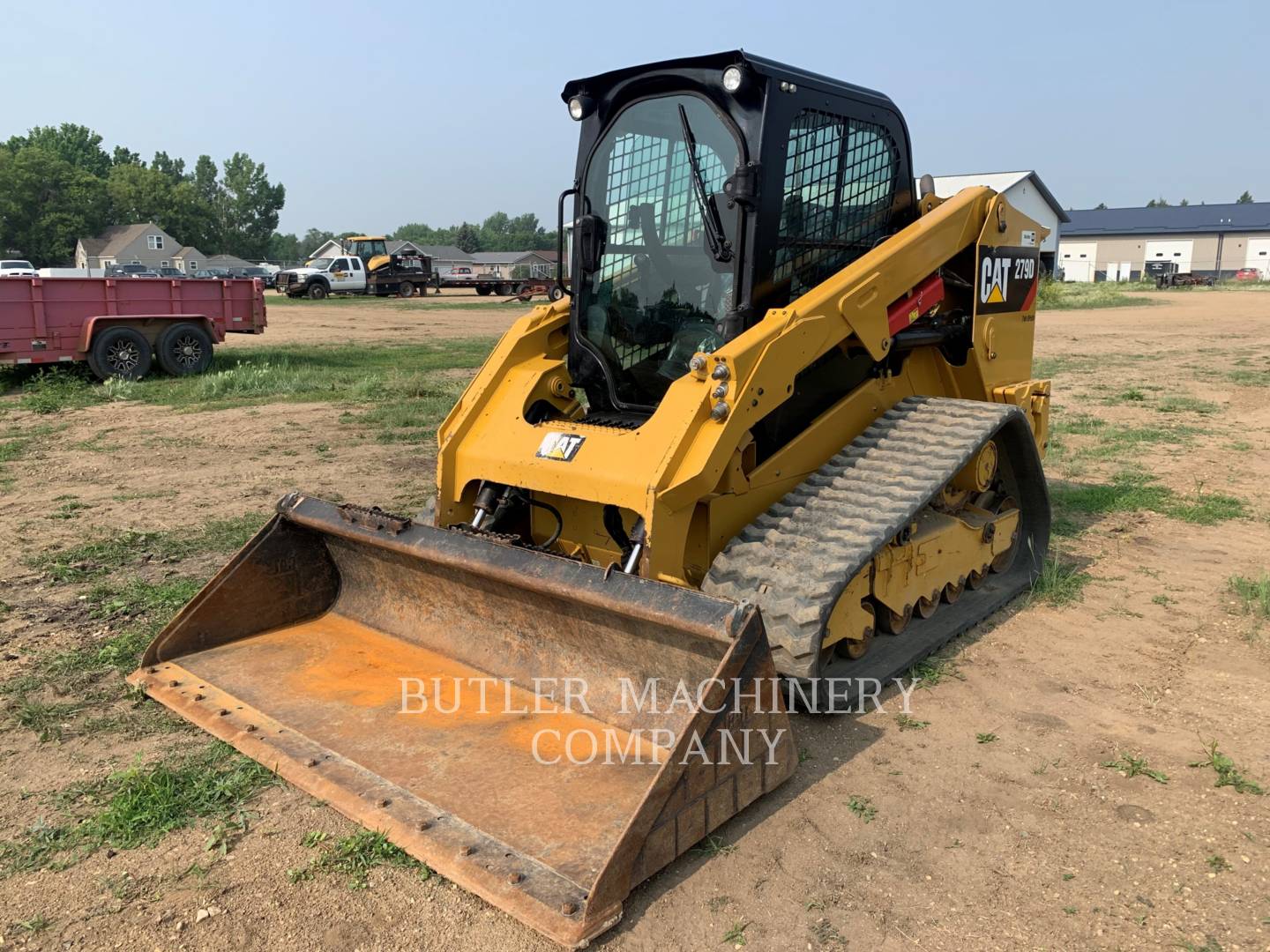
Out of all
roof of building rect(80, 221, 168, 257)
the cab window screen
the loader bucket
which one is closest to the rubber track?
the loader bucket

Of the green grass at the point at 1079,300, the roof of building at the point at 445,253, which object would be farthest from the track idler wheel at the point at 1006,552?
the roof of building at the point at 445,253

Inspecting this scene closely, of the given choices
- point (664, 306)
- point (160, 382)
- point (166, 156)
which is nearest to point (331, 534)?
point (664, 306)

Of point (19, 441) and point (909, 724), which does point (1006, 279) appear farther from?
point (19, 441)

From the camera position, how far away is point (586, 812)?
321cm

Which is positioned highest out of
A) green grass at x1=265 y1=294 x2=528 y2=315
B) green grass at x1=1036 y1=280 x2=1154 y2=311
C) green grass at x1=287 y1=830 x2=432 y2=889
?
green grass at x1=1036 y1=280 x2=1154 y2=311

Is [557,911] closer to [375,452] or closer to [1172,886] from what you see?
[1172,886]

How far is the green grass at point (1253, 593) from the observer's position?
5223mm

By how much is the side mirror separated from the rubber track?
4.90ft

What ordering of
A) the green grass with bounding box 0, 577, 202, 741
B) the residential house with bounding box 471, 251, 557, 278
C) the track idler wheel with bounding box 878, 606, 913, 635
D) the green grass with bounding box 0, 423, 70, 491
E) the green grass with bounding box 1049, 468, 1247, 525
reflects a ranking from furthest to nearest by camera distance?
the residential house with bounding box 471, 251, 557, 278
the green grass with bounding box 0, 423, 70, 491
the green grass with bounding box 1049, 468, 1247, 525
the track idler wheel with bounding box 878, 606, 913, 635
the green grass with bounding box 0, 577, 202, 741

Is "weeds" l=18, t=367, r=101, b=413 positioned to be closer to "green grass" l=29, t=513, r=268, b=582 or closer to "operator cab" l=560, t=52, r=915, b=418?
"green grass" l=29, t=513, r=268, b=582

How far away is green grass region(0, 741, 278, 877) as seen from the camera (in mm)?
3149

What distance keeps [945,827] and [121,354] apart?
13.7 m

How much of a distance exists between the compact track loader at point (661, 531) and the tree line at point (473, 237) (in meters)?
116

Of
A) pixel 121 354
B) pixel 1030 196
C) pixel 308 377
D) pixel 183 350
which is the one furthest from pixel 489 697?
pixel 1030 196
